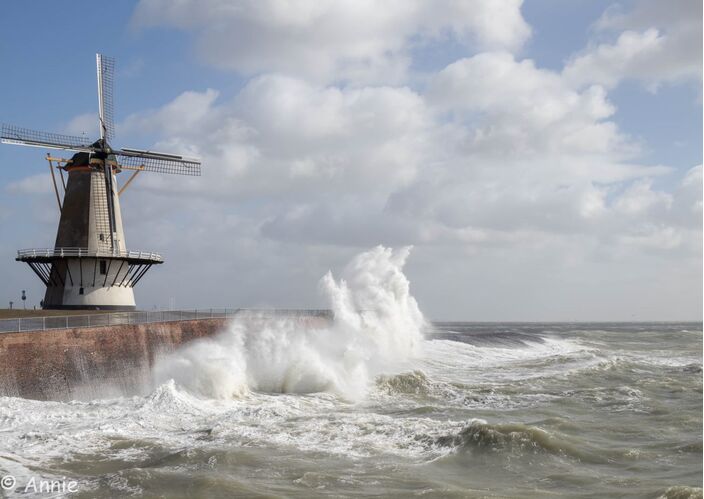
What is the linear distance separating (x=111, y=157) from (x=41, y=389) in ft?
55.2

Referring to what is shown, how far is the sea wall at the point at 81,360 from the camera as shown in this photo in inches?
623

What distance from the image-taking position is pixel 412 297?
34094 mm

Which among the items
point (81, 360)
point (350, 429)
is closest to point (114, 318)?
point (81, 360)

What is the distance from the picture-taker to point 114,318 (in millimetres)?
20688

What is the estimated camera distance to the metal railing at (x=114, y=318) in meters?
16.8

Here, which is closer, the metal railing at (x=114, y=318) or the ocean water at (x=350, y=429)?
the ocean water at (x=350, y=429)

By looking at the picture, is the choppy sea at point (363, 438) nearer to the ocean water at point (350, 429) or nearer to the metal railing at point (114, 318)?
the ocean water at point (350, 429)

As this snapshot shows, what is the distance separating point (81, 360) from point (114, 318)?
3.10 metres

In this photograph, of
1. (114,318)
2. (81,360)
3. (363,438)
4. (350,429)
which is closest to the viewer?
(363,438)

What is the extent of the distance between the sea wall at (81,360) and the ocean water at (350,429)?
408mm

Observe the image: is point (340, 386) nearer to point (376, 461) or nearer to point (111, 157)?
point (376, 461)

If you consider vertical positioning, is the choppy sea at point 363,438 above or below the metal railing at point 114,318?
below

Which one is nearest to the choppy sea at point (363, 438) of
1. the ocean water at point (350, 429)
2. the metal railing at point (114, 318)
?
the ocean water at point (350, 429)

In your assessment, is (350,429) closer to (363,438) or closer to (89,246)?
(363,438)
